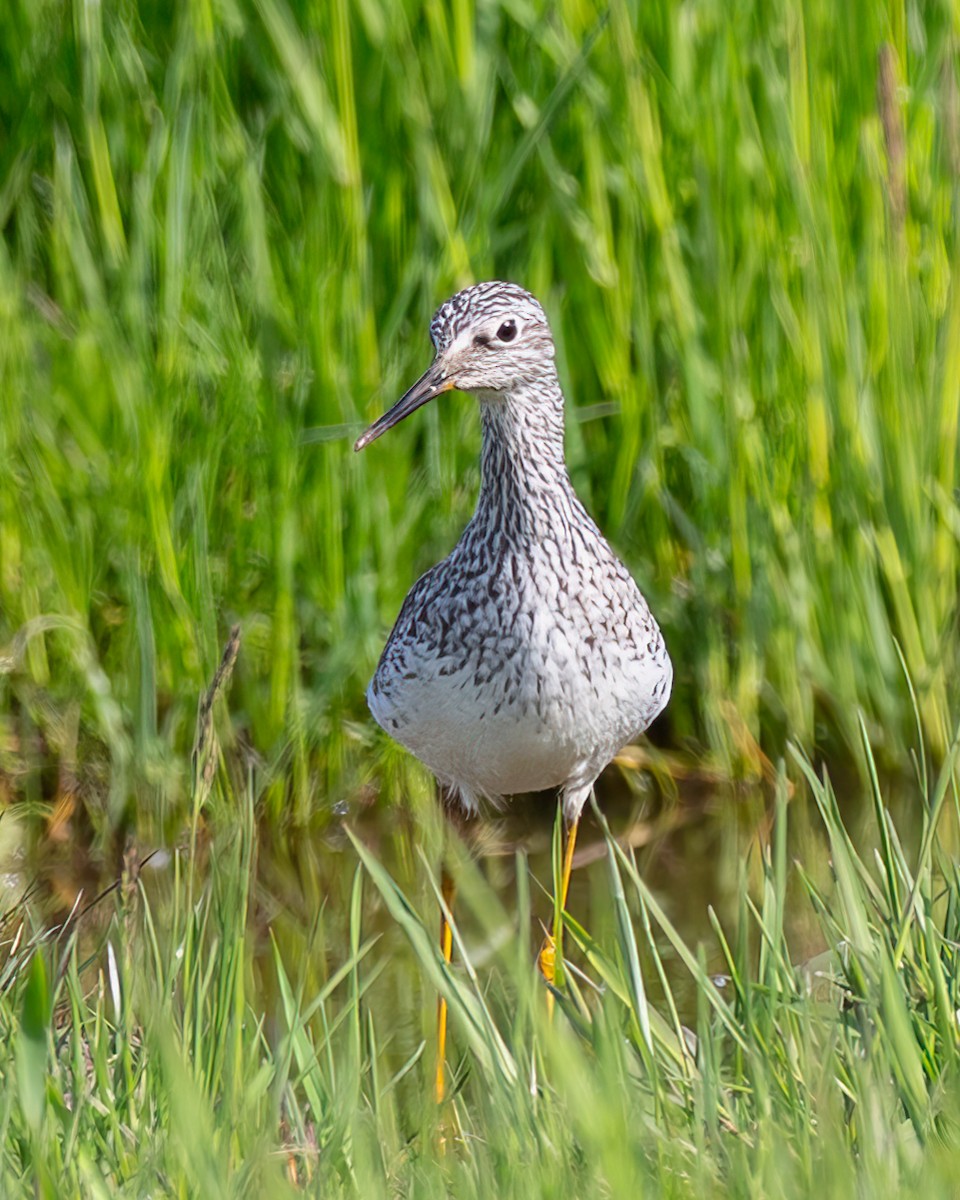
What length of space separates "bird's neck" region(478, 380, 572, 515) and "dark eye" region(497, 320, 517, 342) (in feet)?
0.42

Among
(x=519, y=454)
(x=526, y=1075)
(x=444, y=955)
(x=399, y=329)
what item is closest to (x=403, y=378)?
(x=399, y=329)

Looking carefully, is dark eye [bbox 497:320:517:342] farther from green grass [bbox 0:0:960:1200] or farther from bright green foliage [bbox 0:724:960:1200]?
bright green foliage [bbox 0:724:960:1200]

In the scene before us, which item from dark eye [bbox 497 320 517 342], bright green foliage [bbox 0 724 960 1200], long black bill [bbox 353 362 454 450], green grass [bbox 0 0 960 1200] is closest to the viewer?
bright green foliage [bbox 0 724 960 1200]

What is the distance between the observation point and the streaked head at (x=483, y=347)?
11.9 ft

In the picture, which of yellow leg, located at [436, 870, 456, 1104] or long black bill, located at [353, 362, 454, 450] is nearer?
long black bill, located at [353, 362, 454, 450]

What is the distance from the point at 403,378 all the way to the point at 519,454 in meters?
1.41

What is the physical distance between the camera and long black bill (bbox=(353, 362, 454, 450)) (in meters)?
3.58

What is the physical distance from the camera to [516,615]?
368cm

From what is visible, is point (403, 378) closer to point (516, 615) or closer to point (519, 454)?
point (519, 454)

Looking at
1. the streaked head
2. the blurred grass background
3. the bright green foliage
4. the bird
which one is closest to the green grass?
the blurred grass background

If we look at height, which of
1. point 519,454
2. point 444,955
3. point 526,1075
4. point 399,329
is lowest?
point 444,955

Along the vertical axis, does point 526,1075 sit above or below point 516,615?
below

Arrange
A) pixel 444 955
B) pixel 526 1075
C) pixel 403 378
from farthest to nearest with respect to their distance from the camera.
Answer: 1. pixel 403 378
2. pixel 444 955
3. pixel 526 1075

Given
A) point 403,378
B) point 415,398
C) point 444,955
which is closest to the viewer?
point 415,398
